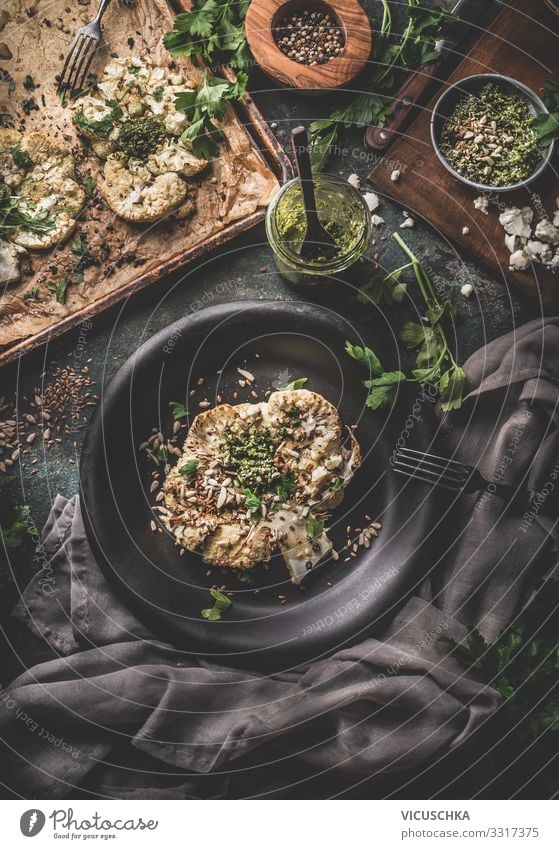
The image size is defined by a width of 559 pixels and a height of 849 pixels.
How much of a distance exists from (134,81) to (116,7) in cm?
28

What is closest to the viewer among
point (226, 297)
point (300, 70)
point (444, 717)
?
point (444, 717)

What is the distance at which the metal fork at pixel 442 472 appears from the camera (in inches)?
90.4

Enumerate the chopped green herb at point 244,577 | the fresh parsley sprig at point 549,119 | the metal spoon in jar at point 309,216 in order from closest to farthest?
the metal spoon in jar at point 309,216
the fresh parsley sprig at point 549,119
the chopped green herb at point 244,577

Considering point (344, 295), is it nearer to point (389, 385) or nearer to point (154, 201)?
point (389, 385)

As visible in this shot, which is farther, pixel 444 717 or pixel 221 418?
pixel 221 418

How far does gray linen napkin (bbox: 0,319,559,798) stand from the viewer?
7.09ft

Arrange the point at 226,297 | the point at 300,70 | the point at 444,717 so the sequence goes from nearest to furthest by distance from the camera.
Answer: the point at 444,717 < the point at 300,70 < the point at 226,297

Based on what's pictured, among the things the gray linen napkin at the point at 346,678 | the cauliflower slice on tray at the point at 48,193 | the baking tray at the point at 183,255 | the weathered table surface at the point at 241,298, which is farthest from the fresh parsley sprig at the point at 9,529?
the cauliflower slice on tray at the point at 48,193

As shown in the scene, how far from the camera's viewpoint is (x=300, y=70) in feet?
7.70

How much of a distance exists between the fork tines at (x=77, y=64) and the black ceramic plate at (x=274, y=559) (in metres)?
0.93

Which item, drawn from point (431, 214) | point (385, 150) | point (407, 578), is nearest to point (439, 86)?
point (385, 150)

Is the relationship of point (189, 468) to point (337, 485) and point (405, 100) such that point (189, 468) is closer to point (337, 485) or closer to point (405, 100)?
point (337, 485)

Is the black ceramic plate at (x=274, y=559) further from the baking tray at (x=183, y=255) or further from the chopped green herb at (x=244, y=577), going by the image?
the baking tray at (x=183, y=255)
